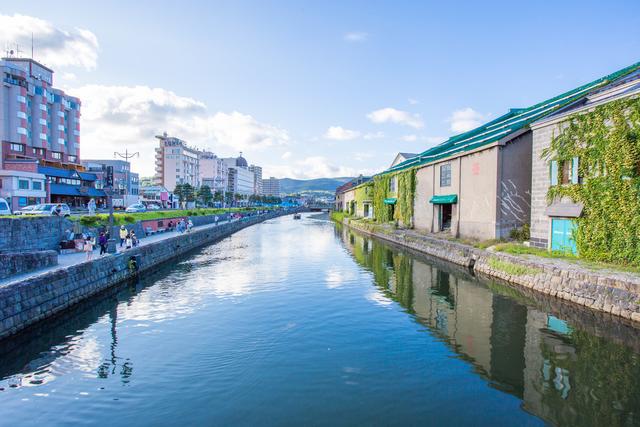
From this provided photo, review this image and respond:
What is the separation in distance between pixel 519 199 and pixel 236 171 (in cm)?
17437

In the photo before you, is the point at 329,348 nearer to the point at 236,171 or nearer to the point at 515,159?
the point at 515,159

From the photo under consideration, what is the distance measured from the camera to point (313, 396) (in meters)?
9.22

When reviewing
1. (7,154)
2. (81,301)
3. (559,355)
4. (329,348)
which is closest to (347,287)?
(329,348)

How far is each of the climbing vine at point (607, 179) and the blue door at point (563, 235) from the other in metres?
0.52

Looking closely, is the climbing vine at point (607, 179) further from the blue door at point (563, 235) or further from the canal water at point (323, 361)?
the canal water at point (323, 361)

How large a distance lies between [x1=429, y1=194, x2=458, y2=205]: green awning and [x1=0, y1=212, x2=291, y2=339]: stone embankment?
25.1 meters

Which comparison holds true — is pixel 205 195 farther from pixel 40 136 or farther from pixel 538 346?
pixel 538 346

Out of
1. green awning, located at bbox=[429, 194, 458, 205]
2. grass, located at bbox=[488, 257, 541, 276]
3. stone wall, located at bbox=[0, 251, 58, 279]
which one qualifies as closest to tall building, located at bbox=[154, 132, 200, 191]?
green awning, located at bbox=[429, 194, 458, 205]

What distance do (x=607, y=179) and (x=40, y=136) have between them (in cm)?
8512

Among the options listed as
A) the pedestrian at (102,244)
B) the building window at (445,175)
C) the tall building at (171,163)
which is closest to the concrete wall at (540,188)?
the building window at (445,175)

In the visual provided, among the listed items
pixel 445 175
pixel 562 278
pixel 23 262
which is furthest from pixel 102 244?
pixel 445 175

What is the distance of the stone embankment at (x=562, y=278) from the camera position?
14.0 metres

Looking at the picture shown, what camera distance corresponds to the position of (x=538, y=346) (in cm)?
1225

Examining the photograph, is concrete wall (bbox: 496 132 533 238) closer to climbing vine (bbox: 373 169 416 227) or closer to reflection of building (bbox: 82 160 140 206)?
climbing vine (bbox: 373 169 416 227)
